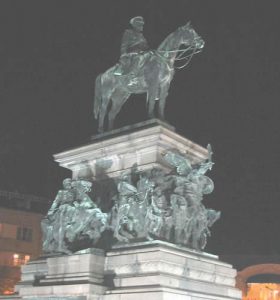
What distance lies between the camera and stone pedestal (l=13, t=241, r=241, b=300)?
15297mm

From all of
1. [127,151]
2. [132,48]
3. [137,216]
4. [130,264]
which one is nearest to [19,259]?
[132,48]

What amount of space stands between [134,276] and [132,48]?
26.2ft

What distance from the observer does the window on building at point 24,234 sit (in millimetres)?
57531

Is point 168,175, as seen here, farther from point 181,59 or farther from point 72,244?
point 181,59

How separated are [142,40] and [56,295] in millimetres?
8979

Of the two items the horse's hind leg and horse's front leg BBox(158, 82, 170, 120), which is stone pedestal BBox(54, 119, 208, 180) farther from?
Answer: the horse's hind leg

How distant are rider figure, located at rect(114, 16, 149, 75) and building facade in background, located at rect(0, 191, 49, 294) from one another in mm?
38415

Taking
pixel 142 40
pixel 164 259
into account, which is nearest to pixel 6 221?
pixel 142 40

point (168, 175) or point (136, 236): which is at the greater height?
point (168, 175)

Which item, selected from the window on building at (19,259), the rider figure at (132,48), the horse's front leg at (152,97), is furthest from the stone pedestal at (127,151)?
the window on building at (19,259)

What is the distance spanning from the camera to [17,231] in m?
57.4

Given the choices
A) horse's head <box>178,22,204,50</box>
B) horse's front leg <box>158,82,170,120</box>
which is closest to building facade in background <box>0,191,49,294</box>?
horse's front leg <box>158,82,170,120</box>

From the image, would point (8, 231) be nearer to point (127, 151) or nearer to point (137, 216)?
point (127, 151)

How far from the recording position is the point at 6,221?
187 feet
